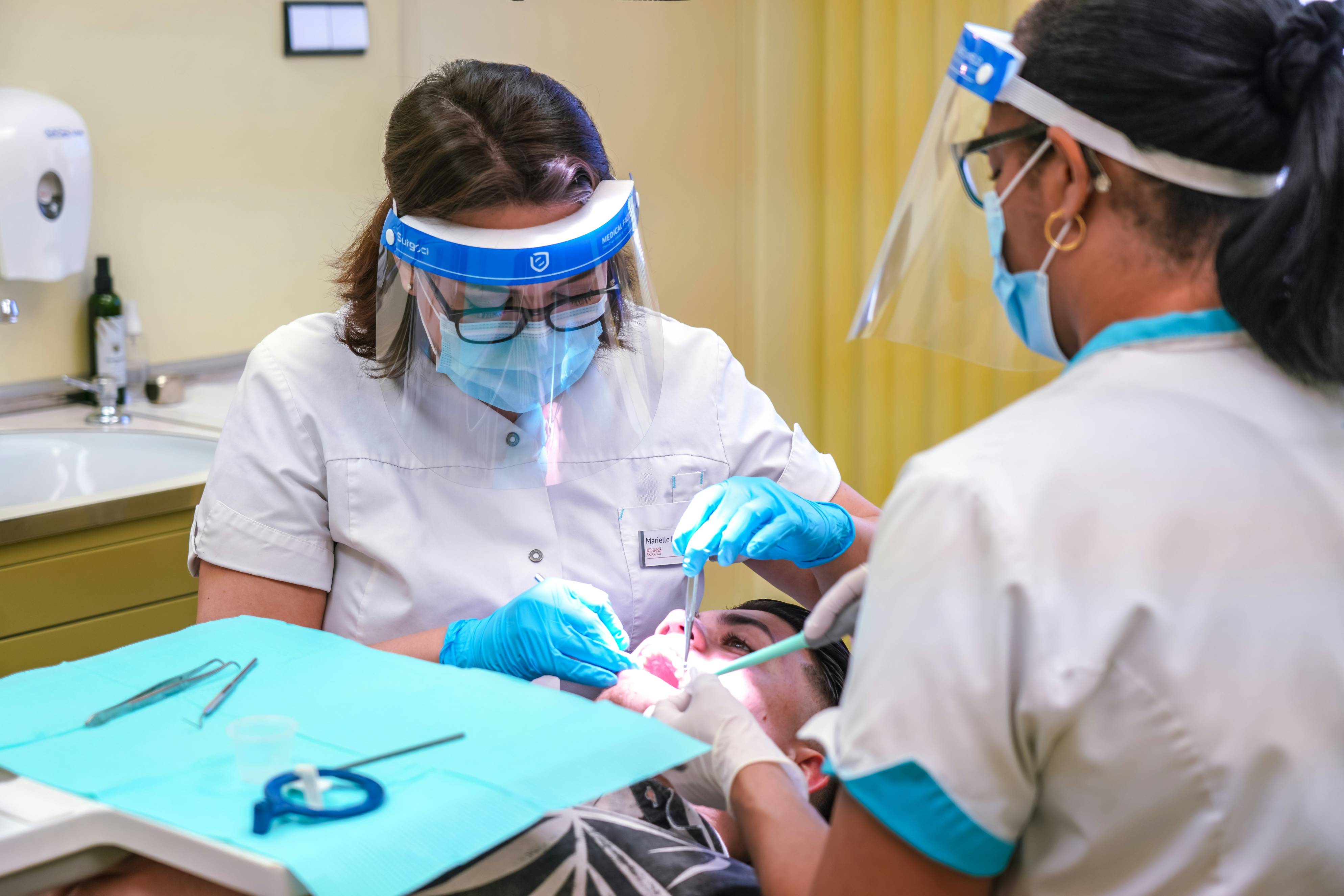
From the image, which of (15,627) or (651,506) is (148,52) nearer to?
(15,627)

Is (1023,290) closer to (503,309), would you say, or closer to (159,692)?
(503,309)

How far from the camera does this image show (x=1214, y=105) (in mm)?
883

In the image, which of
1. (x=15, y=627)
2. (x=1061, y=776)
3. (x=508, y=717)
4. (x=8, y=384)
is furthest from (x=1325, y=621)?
(x=8, y=384)

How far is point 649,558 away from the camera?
5.66 ft

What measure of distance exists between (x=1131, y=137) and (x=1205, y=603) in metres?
0.37

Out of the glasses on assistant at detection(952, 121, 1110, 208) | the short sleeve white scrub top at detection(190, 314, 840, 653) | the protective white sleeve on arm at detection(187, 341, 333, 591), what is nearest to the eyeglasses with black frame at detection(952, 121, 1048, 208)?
the glasses on assistant at detection(952, 121, 1110, 208)

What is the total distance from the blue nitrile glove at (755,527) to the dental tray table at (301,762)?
46 centimetres

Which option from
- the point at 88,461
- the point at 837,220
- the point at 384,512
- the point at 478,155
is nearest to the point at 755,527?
the point at 384,512

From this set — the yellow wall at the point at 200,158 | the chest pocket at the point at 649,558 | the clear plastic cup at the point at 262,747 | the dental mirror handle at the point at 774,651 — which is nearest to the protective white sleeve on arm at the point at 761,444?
the chest pocket at the point at 649,558

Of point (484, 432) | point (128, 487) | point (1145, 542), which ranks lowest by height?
point (128, 487)

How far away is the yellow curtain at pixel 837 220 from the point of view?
2.92m

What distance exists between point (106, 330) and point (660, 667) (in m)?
1.63

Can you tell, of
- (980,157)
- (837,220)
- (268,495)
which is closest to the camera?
(980,157)

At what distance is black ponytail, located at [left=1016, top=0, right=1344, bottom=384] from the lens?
858mm
